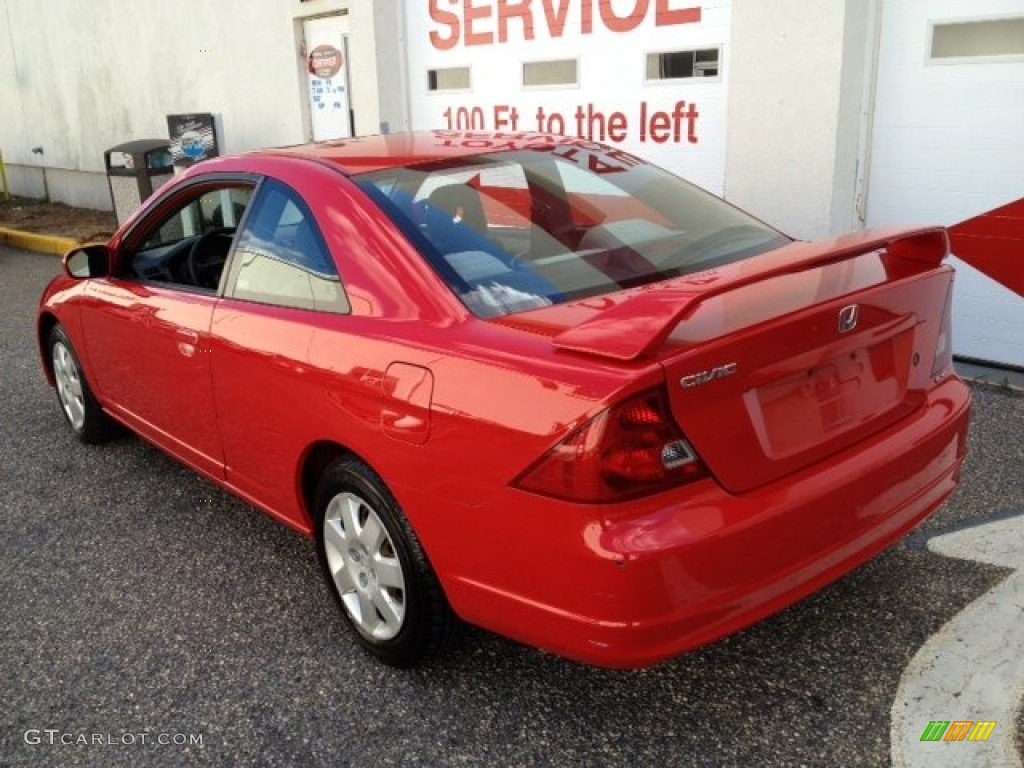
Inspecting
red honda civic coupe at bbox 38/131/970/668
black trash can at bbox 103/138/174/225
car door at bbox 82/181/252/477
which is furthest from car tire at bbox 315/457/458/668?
black trash can at bbox 103/138/174/225

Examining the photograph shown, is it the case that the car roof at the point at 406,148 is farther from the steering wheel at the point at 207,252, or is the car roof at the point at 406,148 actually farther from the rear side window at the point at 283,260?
the steering wheel at the point at 207,252

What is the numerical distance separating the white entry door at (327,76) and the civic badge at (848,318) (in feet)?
26.3

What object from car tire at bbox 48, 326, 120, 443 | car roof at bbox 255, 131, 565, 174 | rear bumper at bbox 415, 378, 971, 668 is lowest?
car tire at bbox 48, 326, 120, 443

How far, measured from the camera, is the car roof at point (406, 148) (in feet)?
10.6

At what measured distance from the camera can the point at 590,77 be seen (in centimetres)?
743

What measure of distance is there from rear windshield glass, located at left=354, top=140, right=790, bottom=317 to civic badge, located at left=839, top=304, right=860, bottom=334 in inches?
20.7

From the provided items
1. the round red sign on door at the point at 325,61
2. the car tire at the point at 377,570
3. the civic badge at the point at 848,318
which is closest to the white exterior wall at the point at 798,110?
the civic badge at the point at 848,318

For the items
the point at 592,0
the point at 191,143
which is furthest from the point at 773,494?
the point at 191,143

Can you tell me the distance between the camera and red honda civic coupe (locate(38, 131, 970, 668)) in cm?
216

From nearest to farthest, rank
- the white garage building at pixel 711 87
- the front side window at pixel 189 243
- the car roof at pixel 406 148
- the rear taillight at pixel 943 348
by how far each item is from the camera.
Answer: the rear taillight at pixel 943 348 < the car roof at pixel 406 148 < the front side window at pixel 189 243 < the white garage building at pixel 711 87

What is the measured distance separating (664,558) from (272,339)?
153 cm

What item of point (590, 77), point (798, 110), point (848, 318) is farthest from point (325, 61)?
point (848, 318)

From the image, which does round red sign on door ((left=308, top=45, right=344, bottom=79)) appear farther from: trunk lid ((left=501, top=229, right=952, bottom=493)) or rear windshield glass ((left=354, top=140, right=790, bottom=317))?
trunk lid ((left=501, top=229, right=952, bottom=493))

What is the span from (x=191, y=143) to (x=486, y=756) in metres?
9.88
